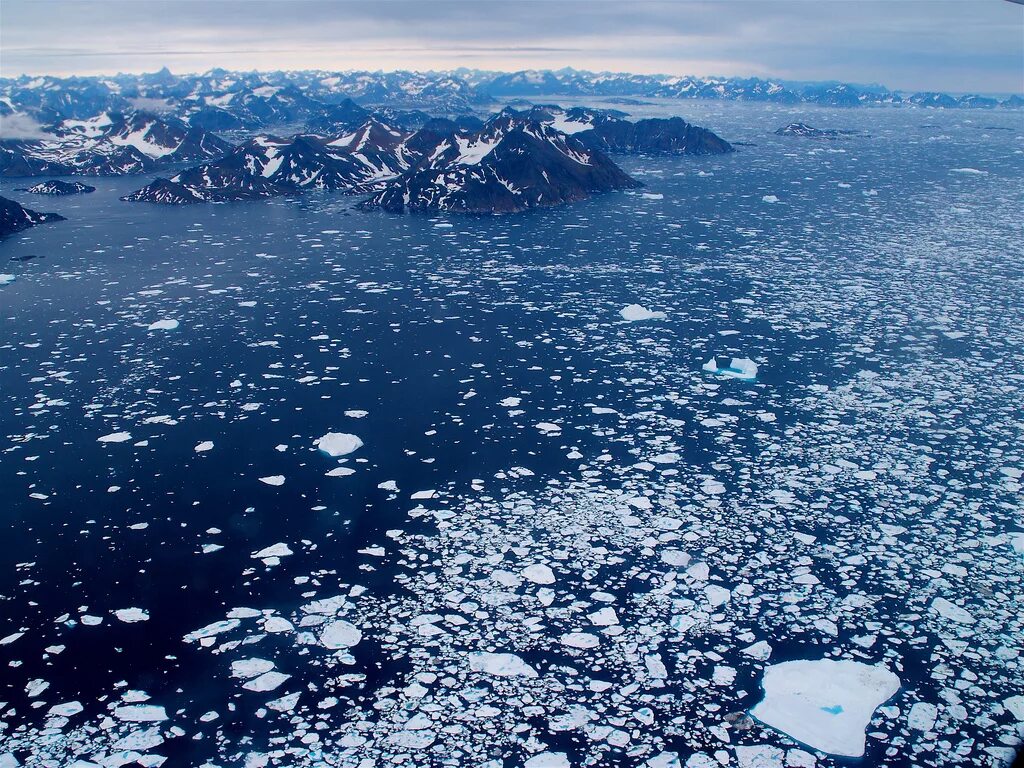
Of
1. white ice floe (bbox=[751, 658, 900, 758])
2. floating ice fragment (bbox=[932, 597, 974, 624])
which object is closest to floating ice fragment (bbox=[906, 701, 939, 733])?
white ice floe (bbox=[751, 658, 900, 758])

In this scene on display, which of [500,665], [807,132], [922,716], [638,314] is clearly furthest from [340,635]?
[807,132]

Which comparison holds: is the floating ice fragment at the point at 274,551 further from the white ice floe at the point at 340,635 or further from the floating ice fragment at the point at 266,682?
the floating ice fragment at the point at 266,682

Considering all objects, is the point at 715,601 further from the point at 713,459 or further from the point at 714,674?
the point at 713,459

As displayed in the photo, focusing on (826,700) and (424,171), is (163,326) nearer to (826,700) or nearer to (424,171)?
(826,700)

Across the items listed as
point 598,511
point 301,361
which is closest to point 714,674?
point 598,511

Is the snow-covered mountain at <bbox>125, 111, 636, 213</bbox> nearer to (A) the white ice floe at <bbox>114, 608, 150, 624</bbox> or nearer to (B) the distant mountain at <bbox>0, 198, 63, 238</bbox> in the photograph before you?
(B) the distant mountain at <bbox>0, 198, 63, 238</bbox>

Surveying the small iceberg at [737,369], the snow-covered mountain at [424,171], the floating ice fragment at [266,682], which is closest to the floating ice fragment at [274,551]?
the floating ice fragment at [266,682]
